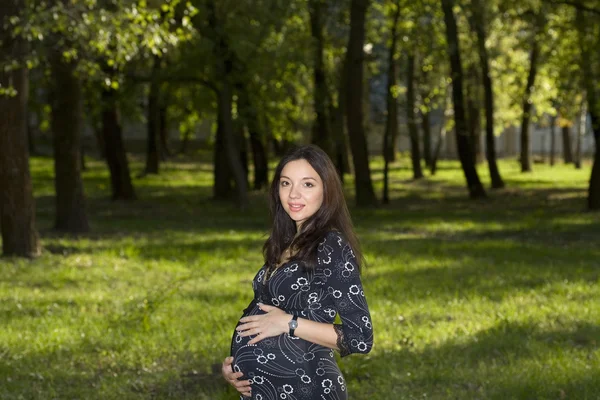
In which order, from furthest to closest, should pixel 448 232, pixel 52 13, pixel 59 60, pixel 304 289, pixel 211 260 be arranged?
1. pixel 448 232
2. pixel 59 60
3. pixel 211 260
4. pixel 52 13
5. pixel 304 289

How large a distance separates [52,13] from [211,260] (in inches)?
191

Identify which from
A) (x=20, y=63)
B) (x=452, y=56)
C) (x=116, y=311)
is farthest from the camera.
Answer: (x=452, y=56)

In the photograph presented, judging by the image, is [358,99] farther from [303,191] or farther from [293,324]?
[293,324]

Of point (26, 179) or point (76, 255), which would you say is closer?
point (26, 179)

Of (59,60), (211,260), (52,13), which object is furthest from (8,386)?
(59,60)

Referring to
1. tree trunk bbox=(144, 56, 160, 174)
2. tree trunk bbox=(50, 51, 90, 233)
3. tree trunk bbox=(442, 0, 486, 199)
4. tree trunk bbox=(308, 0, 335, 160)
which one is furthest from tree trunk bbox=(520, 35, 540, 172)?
tree trunk bbox=(50, 51, 90, 233)

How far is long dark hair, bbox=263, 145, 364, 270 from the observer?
446 centimetres

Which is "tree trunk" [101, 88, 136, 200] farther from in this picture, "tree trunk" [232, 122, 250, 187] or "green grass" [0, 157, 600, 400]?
"green grass" [0, 157, 600, 400]

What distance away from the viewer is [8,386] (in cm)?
859

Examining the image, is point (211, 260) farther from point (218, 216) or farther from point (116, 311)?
point (218, 216)


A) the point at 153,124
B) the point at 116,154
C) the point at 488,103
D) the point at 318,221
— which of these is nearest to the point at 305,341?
the point at 318,221

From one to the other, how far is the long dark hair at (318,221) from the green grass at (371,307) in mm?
3931

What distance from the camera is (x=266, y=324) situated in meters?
4.46

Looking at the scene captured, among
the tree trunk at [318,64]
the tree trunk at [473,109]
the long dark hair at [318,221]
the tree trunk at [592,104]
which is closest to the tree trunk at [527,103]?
the tree trunk at [473,109]
